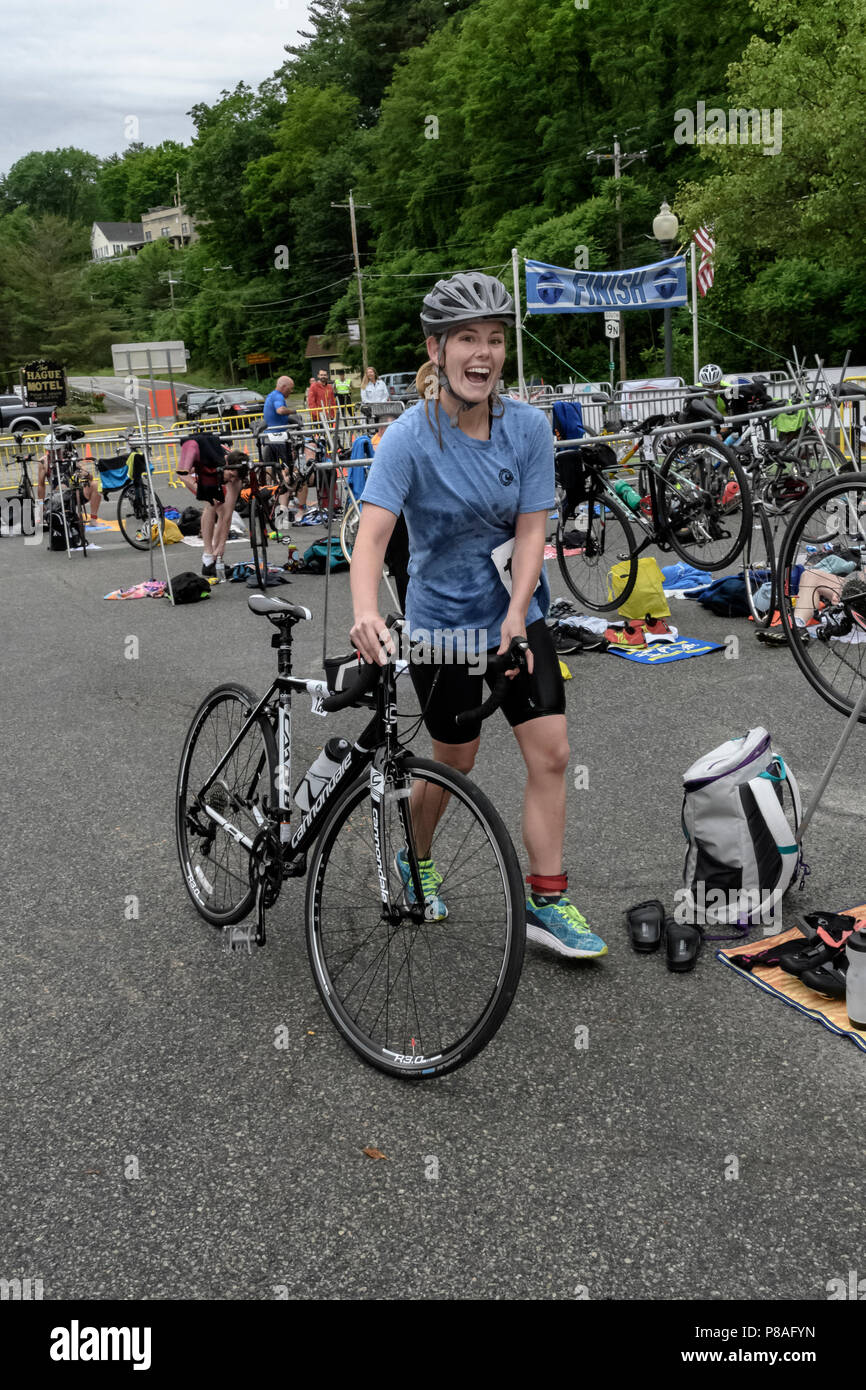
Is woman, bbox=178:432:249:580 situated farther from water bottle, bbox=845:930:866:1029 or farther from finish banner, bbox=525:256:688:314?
water bottle, bbox=845:930:866:1029

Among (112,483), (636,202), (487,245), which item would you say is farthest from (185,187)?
(112,483)

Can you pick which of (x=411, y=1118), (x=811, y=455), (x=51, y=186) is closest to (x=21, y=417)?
(x=811, y=455)

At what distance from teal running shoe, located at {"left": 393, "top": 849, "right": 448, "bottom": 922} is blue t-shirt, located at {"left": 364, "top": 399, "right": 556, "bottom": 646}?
28.6 inches

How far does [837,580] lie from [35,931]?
3386mm

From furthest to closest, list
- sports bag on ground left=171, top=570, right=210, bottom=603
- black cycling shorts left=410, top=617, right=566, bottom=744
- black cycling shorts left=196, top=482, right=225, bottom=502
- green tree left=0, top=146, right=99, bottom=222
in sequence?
green tree left=0, top=146, right=99, bottom=222, black cycling shorts left=196, top=482, right=225, bottom=502, sports bag on ground left=171, top=570, right=210, bottom=603, black cycling shorts left=410, top=617, right=566, bottom=744

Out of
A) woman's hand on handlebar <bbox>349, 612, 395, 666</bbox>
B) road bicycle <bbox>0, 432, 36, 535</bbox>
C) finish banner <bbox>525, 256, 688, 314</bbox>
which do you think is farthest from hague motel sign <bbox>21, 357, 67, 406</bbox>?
woman's hand on handlebar <bbox>349, 612, 395, 666</bbox>

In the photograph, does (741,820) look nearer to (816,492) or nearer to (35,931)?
(816,492)

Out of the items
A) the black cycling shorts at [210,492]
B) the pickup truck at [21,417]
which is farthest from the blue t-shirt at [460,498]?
the pickup truck at [21,417]

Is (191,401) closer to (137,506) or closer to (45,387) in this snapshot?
(45,387)

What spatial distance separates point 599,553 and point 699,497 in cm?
82

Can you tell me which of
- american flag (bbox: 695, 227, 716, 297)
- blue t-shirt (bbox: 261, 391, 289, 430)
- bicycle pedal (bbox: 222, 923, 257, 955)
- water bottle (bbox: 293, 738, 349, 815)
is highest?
american flag (bbox: 695, 227, 716, 297)

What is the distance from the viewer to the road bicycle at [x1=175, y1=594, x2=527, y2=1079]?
338 cm

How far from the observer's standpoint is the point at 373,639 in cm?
331

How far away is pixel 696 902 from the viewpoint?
4.33 meters
